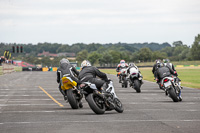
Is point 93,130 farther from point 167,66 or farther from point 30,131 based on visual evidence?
point 167,66

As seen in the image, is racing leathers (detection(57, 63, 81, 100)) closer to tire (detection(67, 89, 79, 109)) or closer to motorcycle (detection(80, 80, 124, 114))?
tire (detection(67, 89, 79, 109))

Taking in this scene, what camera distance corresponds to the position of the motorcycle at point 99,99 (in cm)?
1417

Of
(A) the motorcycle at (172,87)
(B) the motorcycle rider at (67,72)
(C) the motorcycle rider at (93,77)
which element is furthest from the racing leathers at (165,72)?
(C) the motorcycle rider at (93,77)

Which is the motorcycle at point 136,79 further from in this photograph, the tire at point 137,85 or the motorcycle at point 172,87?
the motorcycle at point 172,87

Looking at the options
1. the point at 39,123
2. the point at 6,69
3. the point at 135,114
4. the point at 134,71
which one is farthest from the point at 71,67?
the point at 6,69

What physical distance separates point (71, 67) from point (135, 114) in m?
3.73

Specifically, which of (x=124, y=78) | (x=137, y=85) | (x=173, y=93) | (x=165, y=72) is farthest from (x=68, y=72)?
(x=124, y=78)

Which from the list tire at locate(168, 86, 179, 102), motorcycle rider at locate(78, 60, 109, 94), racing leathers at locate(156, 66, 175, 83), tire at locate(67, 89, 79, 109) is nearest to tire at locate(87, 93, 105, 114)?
motorcycle rider at locate(78, 60, 109, 94)

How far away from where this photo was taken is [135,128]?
1110 cm

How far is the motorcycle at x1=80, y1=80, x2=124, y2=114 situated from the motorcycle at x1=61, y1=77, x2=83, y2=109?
1533 mm

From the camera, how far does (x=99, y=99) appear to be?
14.4 meters

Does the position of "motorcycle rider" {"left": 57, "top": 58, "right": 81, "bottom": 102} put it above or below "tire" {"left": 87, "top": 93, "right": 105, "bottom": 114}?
above

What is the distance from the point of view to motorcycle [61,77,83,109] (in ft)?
53.4

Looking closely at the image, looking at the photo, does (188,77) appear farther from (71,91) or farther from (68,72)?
(71,91)
